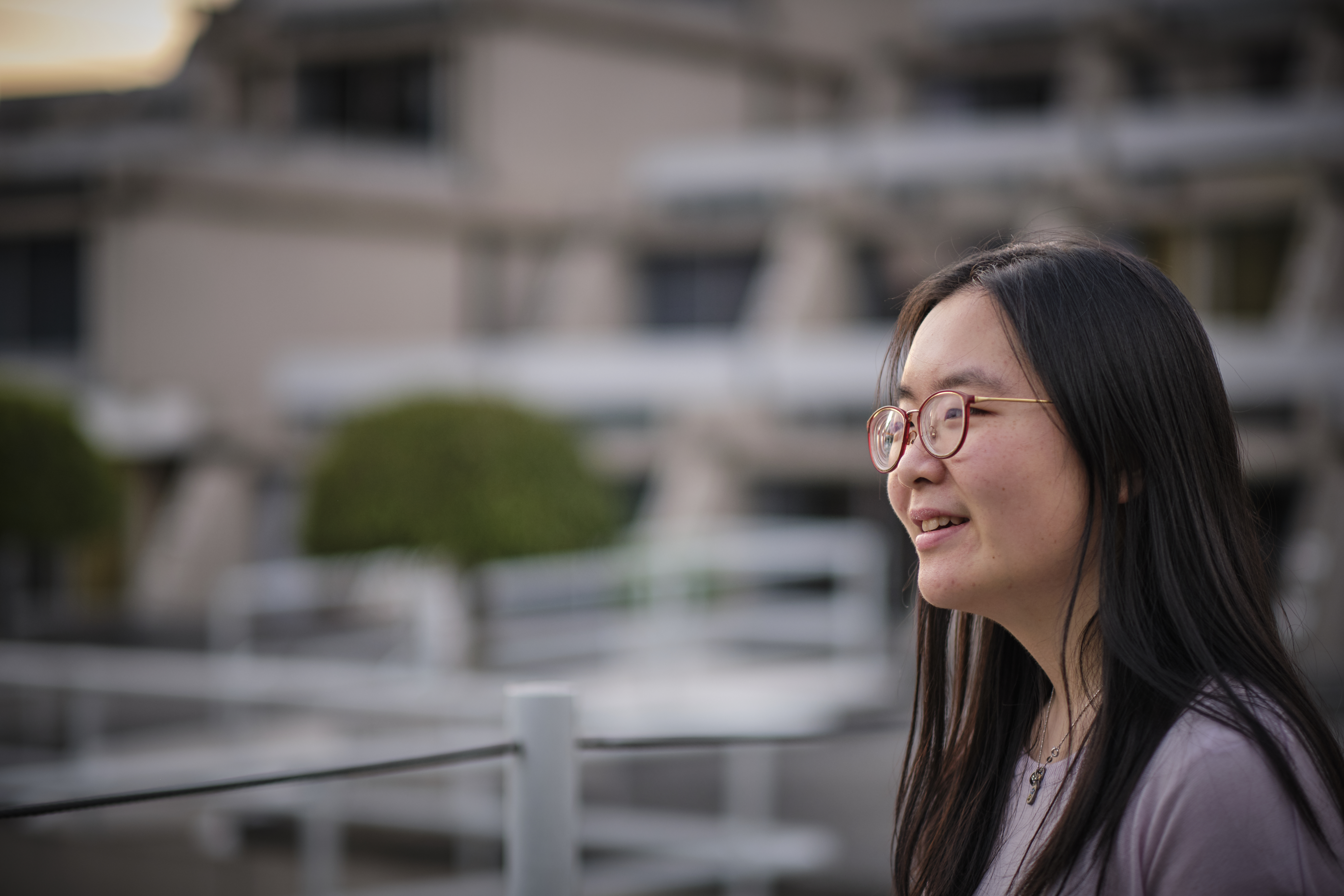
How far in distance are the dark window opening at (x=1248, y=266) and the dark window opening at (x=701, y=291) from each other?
24.4 ft

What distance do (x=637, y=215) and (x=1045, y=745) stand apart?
855 inches

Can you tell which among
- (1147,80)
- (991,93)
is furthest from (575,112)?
(1147,80)

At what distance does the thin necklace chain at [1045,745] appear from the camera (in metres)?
1.46

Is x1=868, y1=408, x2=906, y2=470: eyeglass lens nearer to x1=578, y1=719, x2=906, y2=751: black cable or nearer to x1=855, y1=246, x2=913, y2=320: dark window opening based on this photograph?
x1=578, y1=719, x2=906, y2=751: black cable

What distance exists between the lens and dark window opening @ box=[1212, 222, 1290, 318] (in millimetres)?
20234

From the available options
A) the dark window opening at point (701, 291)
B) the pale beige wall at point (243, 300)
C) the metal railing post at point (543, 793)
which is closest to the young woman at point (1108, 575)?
the metal railing post at point (543, 793)

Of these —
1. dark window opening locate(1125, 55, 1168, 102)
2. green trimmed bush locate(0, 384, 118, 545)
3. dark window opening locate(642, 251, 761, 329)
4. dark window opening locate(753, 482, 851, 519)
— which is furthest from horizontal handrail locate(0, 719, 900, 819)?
dark window opening locate(1125, 55, 1168, 102)

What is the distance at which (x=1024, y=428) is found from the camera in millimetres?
1418

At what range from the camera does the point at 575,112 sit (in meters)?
23.0

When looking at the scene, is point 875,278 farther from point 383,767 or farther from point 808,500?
point 383,767

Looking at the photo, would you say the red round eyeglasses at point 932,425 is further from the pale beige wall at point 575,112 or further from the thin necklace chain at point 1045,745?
the pale beige wall at point 575,112

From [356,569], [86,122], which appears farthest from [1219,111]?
[86,122]

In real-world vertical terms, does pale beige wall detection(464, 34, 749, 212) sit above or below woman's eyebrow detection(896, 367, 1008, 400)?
above

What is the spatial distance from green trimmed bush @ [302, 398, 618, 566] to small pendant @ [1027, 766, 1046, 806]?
6.83 metres
